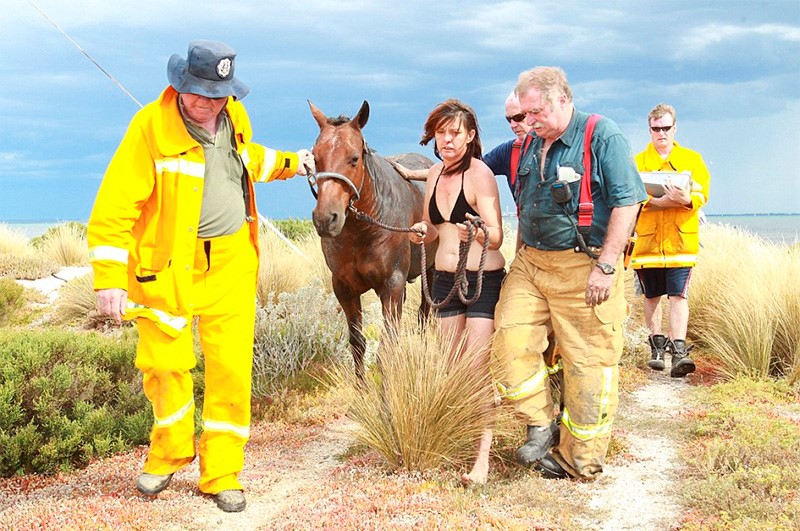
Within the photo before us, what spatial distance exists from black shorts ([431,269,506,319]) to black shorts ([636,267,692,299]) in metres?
3.86

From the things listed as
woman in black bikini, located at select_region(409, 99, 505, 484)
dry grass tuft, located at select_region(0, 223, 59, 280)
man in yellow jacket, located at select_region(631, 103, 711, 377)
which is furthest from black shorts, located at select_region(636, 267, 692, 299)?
dry grass tuft, located at select_region(0, 223, 59, 280)

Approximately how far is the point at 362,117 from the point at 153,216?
1778 millimetres

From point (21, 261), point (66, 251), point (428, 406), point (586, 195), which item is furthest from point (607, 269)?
point (66, 251)

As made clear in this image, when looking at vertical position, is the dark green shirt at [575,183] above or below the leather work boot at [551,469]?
above

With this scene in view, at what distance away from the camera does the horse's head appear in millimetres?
5109

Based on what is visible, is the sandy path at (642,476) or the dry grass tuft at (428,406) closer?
the sandy path at (642,476)

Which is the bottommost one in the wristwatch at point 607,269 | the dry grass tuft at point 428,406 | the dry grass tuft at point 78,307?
the dry grass tuft at point 78,307

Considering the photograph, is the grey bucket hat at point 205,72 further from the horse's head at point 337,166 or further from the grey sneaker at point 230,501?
the grey sneaker at point 230,501

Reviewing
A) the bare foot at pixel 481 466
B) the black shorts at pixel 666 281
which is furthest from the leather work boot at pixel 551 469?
the black shorts at pixel 666 281

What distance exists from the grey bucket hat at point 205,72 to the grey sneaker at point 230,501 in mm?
2207

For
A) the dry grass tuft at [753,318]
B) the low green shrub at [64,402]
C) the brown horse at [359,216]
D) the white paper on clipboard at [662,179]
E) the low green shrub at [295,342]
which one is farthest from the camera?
the dry grass tuft at [753,318]

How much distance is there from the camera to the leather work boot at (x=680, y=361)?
323 inches

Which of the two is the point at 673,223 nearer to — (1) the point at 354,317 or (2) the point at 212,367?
(1) the point at 354,317

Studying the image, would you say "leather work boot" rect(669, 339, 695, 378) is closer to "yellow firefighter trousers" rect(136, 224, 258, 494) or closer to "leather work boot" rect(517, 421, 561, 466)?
"leather work boot" rect(517, 421, 561, 466)
